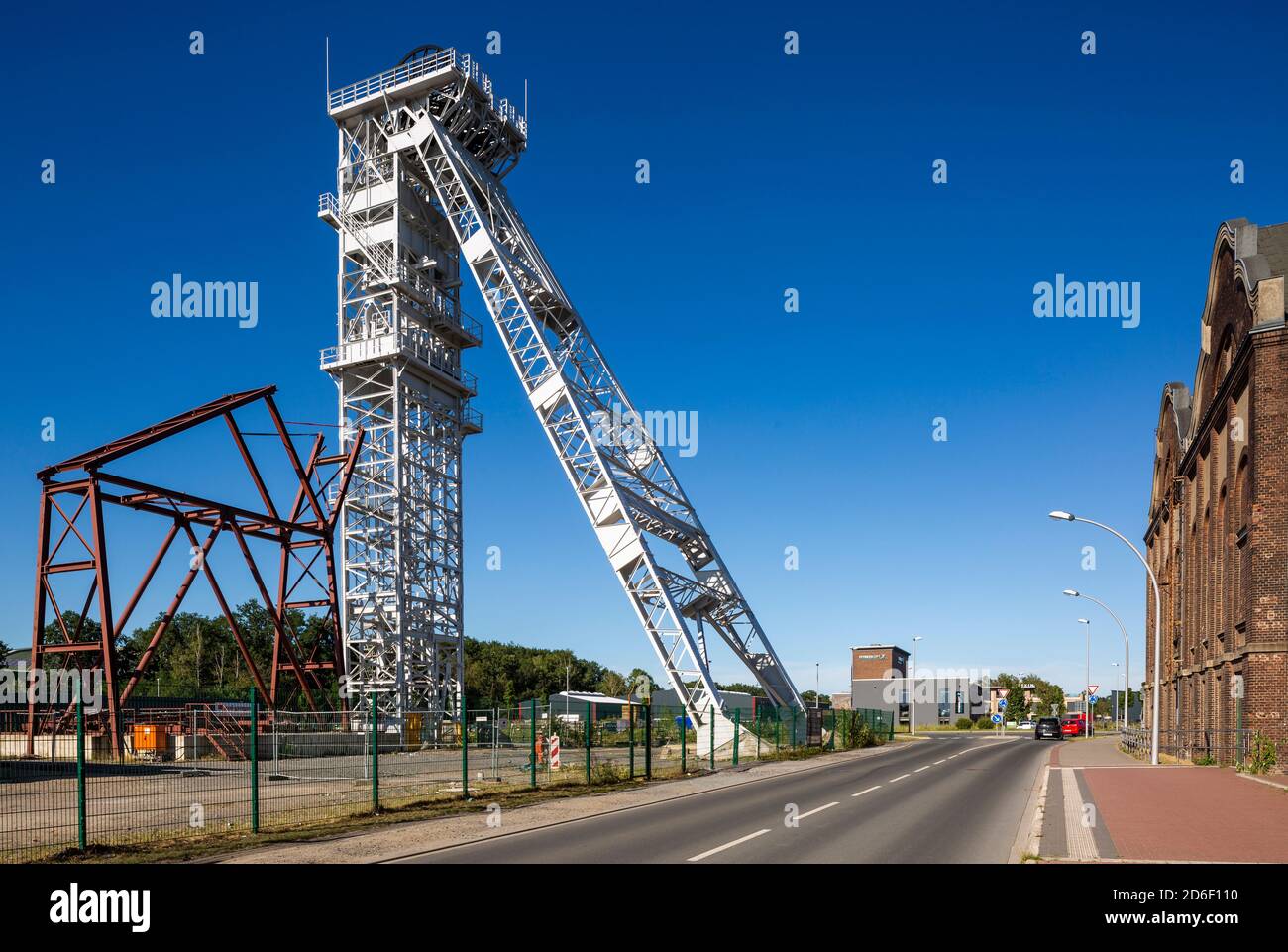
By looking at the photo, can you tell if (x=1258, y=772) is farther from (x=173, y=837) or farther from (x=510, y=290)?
(x=510, y=290)

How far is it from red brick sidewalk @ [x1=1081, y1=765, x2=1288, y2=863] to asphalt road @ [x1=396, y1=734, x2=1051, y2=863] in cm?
159

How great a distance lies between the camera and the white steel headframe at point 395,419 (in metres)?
45.8

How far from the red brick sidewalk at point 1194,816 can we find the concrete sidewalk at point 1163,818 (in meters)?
0.01

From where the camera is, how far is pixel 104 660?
1178 inches

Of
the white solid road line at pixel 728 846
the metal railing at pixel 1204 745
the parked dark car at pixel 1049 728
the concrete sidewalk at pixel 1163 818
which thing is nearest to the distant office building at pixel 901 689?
the parked dark car at pixel 1049 728

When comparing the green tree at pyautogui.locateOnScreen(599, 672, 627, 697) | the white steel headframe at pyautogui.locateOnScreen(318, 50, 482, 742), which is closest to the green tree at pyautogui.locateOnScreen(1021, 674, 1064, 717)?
the green tree at pyautogui.locateOnScreen(599, 672, 627, 697)

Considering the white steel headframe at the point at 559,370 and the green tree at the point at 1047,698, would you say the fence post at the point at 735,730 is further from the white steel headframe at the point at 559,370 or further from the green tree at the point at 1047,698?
the green tree at the point at 1047,698

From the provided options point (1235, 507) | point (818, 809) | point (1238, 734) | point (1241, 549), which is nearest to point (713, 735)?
point (818, 809)

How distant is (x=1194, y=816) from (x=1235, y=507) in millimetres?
16812

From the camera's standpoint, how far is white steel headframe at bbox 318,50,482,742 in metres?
45.8
